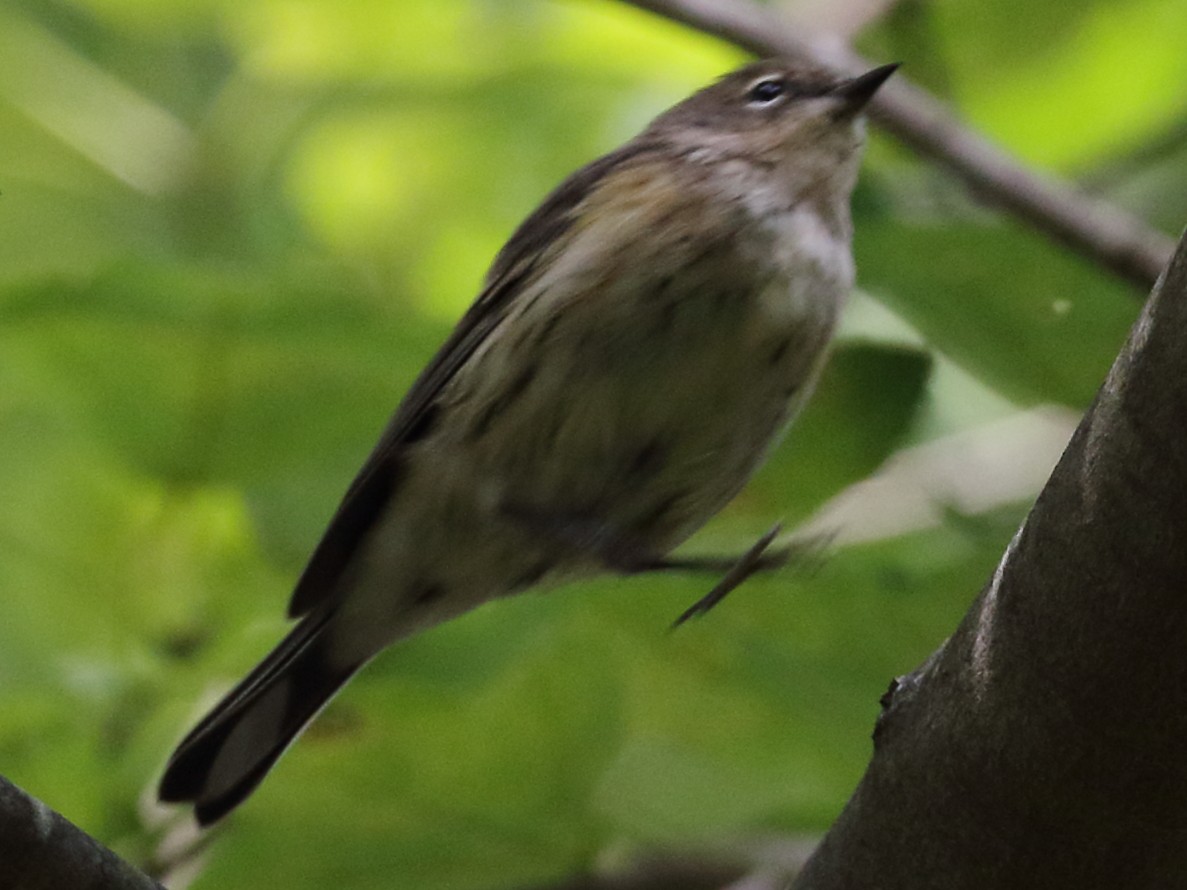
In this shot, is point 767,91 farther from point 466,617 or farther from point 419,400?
point 466,617

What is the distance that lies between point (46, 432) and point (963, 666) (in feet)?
7.04

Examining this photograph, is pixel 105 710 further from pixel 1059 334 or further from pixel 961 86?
pixel 961 86

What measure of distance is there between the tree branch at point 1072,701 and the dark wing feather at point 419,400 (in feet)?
4.50

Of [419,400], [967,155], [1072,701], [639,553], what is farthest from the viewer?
[967,155]

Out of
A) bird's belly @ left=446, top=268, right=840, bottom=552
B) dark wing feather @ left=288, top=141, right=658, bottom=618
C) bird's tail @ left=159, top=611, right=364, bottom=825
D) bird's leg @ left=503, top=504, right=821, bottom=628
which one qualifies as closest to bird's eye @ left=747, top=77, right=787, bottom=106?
dark wing feather @ left=288, top=141, right=658, bottom=618

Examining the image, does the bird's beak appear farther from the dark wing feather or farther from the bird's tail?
the bird's tail

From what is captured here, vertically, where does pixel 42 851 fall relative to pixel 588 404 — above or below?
above

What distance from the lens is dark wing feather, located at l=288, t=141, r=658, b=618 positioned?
3.20m

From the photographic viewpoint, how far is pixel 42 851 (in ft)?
6.10

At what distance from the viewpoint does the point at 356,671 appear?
3342mm

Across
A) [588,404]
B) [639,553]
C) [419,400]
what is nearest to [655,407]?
[588,404]

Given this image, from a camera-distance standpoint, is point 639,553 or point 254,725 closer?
point 639,553

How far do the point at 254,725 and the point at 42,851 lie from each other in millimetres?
1456

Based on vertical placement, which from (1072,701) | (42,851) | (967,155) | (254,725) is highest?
(42,851)
